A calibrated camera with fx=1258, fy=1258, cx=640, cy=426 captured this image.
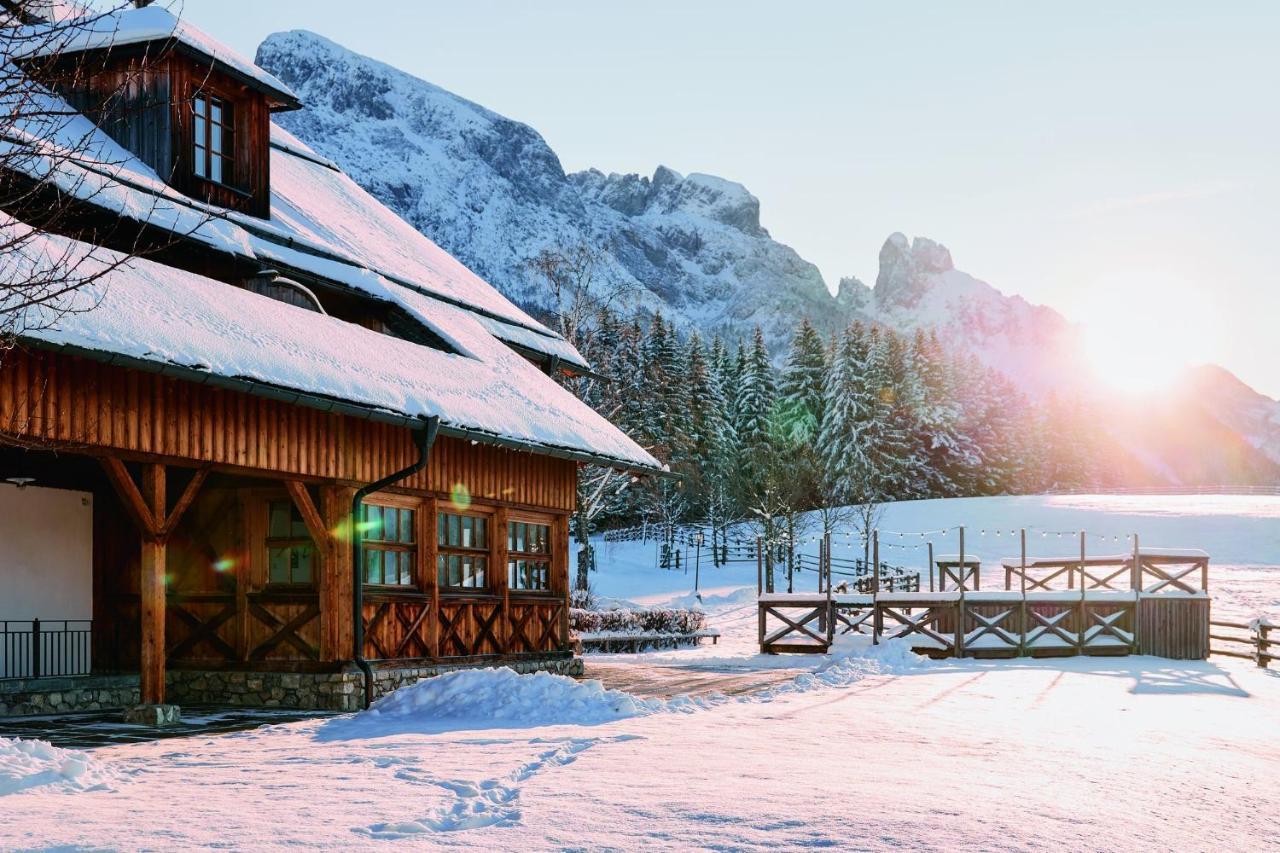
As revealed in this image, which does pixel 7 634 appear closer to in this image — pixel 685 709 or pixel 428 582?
pixel 428 582

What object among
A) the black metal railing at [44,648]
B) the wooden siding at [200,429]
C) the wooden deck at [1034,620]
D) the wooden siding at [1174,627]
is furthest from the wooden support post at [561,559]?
the wooden siding at [1174,627]

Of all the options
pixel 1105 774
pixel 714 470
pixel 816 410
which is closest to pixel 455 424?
pixel 1105 774

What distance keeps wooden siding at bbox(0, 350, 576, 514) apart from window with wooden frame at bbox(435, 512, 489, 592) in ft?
1.68

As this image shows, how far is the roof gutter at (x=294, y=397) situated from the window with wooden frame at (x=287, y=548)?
2.28 meters

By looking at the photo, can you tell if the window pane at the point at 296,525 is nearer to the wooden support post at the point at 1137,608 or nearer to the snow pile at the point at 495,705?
the snow pile at the point at 495,705

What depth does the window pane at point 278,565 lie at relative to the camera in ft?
48.9


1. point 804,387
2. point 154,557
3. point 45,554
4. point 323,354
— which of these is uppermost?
point 804,387

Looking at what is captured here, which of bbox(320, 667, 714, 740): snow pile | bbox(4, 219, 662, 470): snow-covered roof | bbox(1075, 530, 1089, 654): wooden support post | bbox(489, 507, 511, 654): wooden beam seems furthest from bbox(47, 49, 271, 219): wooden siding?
bbox(1075, 530, 1089, 654): wooden support post

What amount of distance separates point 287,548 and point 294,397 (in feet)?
12.1

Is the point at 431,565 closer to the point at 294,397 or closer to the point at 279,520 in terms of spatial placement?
the point at 279,520

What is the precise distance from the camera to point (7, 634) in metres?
14.1

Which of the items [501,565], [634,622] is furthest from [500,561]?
[634,622]

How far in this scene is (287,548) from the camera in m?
14.9

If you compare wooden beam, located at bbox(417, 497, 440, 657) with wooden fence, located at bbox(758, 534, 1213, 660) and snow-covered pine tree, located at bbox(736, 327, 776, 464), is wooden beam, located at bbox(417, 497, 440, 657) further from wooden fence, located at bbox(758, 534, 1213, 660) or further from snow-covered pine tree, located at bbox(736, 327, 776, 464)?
snow-covered pine tree, located at bbox(736, 327, 776, 464)
